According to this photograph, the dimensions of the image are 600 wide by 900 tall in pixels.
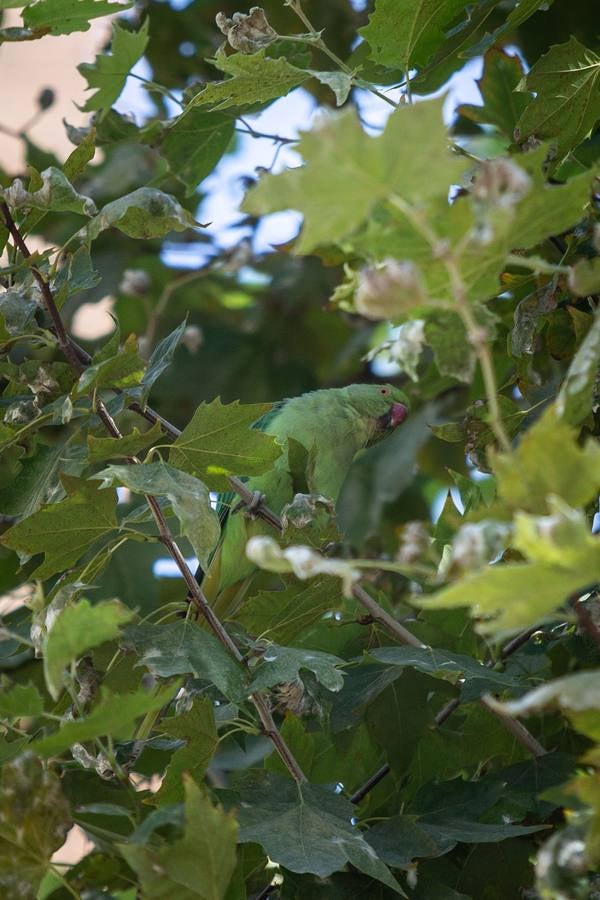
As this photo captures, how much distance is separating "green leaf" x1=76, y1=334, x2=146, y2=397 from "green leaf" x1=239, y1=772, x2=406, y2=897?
521 millimetres

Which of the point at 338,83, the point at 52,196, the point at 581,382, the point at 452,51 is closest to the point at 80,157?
the point at 52,196

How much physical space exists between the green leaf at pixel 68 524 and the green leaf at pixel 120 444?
0.07 m

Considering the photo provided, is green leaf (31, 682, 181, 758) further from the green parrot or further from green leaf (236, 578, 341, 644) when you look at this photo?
the green parrot

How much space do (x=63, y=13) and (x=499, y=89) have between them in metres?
0.71

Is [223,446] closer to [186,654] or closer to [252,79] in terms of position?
[186,654]

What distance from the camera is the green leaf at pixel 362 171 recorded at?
30.3 inches

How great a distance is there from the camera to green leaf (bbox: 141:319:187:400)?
1.42 meters

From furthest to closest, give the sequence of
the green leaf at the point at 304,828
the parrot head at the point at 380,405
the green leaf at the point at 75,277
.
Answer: the parrot head at the point at 380,405
the green leaf at the point at 75,277
the green leaf at the point at 304,828

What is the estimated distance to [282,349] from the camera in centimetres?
373

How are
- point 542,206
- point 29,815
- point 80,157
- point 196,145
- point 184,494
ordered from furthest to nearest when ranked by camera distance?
point 196,145 → point 80,157 → point 184,494 → point 29,815 → point 542,206

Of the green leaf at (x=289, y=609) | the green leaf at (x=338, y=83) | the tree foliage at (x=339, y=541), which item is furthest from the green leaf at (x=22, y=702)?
the green leaf at (x=338, y=83)

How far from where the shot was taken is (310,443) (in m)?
2.58

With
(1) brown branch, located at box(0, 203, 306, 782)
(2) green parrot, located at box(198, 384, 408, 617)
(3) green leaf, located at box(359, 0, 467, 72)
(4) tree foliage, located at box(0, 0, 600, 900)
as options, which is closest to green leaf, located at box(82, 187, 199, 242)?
(4) tree foliage, located at box(0, 0, 600, 900)

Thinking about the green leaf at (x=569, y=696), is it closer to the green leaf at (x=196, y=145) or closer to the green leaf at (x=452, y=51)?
the green leaf at (x=452, y=51)
